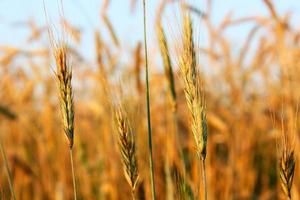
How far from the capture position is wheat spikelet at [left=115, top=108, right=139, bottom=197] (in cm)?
89

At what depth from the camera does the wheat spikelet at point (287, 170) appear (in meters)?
0.86

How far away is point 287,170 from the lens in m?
0.89

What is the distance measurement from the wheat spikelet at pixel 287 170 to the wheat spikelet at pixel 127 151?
245 millimetres

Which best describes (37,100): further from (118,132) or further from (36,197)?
(118,132)

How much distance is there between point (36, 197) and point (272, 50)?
1.77m

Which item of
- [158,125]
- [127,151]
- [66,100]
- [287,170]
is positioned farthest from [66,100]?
[158,125]

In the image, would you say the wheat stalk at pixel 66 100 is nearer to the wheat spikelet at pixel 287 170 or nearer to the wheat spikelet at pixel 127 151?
the wheat spikelet at pixel 127 151

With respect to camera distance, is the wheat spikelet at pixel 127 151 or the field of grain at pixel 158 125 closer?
the wheat spikelet at pixel 127 151

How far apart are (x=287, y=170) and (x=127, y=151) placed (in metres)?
0.27

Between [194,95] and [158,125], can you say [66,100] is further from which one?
[158,125]

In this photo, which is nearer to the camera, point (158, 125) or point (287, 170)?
point (287, 170)

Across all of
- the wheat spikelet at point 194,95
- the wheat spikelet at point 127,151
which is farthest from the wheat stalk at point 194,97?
the wheat spikelet at point 127,151

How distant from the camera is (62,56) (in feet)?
3.01

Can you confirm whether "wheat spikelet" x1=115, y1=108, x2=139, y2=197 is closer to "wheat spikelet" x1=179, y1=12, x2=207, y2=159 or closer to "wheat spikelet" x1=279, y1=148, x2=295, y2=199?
"wheat spikelet" x1=179, y1=12, x2=207, y2=159
